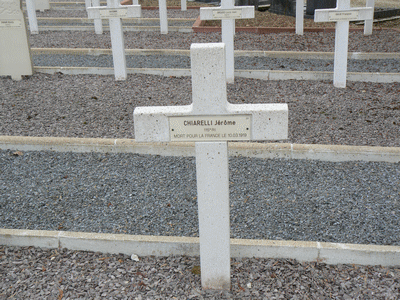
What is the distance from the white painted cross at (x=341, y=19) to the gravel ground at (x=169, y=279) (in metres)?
5.24

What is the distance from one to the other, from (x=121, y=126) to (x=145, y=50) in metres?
4.63

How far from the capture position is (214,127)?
8.28 feet

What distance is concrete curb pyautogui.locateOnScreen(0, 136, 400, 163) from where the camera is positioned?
466cm

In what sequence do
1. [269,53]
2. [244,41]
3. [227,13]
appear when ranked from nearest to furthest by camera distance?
[227,13] < [269,53] < [244,41]

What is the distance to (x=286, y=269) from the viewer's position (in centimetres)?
300

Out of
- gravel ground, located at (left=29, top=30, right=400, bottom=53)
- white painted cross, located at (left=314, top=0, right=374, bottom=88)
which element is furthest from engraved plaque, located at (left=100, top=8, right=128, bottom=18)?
white painted cross, located at (left=314, top=0, right=374, bottom=88)

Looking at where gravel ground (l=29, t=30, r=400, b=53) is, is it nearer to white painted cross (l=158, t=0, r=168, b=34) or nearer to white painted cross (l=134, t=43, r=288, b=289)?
white painted cross (l=158, t=0, r=168, b=34)

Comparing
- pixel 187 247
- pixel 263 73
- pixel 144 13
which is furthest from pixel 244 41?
pixel 187 247

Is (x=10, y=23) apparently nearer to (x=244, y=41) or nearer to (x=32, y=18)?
(x=32, y=18)

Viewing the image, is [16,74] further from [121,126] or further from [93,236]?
[93,236]

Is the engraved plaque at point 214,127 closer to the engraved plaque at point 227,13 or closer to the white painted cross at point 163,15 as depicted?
the engraved plaque at point 227,13

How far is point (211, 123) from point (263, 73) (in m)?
6.05

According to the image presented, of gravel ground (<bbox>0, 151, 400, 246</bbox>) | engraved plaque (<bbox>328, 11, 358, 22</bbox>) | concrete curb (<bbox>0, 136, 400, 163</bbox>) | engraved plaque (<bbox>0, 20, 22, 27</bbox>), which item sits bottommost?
gravel ground (<bbox>0, 151, 400, 246</bbox>)

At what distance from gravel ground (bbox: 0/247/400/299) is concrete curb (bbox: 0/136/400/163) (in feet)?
6.20
